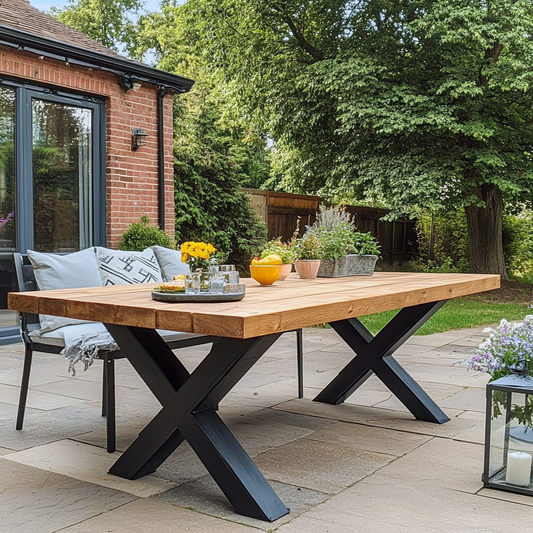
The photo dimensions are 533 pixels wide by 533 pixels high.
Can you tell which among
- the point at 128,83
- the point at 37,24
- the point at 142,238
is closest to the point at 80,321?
the point at 142,238

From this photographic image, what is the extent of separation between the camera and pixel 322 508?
7.48 ft

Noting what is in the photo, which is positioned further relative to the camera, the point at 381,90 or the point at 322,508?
the point at 381,90

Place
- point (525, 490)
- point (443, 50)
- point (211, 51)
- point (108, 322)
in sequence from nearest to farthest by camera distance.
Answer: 1. point (108, 322)
2. point (525, 490)
3. point (443, 50)
4. point (211, 51)

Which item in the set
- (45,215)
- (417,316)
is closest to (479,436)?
(417,316)

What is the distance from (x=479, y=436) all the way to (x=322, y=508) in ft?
3.93

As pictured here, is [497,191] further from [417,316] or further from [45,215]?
[417,316]

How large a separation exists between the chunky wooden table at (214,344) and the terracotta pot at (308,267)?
44 centimetres

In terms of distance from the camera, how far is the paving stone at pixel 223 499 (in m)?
2.21

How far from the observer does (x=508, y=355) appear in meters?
2.62

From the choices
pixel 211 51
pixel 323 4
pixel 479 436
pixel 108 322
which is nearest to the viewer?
pixel 108 322

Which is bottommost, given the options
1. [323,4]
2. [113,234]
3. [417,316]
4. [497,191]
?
[417,316]

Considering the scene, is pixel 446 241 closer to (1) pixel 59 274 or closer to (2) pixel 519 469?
(1) pixel 59 274

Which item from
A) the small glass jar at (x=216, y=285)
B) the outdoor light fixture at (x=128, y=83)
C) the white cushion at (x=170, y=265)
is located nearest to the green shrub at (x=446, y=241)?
the outdoor light fixture at (x=128, y=83)

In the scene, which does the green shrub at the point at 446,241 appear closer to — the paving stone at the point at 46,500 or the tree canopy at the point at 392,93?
the tree canopy at the point at 392,93
